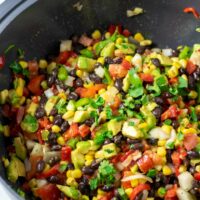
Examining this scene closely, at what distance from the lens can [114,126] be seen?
7.29 feet

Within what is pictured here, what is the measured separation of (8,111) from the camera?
7.68 ft

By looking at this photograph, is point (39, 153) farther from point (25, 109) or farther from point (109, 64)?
point (109, 64)

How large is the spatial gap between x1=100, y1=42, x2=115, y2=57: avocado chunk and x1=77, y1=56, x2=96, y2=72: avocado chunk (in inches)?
2.5

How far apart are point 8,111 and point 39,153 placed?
244 millimetres

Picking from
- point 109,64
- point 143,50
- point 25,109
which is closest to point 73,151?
point 25,109

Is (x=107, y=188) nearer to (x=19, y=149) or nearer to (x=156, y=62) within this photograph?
(x=19, y=149)

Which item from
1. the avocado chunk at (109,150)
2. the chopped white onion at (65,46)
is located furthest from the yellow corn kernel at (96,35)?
the avocado chunk at (109,150)

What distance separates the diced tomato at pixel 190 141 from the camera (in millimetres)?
2166

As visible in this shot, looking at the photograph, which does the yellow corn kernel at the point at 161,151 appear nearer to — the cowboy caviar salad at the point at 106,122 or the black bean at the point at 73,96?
the cowboy caviar salad at the point at 106,122

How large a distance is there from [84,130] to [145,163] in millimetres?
308

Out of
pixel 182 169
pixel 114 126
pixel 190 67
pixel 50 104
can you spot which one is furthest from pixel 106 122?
pixel 190 67

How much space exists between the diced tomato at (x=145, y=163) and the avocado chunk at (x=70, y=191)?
0.28 metres

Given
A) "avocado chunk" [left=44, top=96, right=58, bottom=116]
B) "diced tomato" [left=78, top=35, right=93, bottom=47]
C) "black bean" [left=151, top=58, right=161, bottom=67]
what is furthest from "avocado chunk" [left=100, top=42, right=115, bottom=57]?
"avocado chunk" [left=44, top=96, right=58, bottom=116]

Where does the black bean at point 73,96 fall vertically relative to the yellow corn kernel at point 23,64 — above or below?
below
